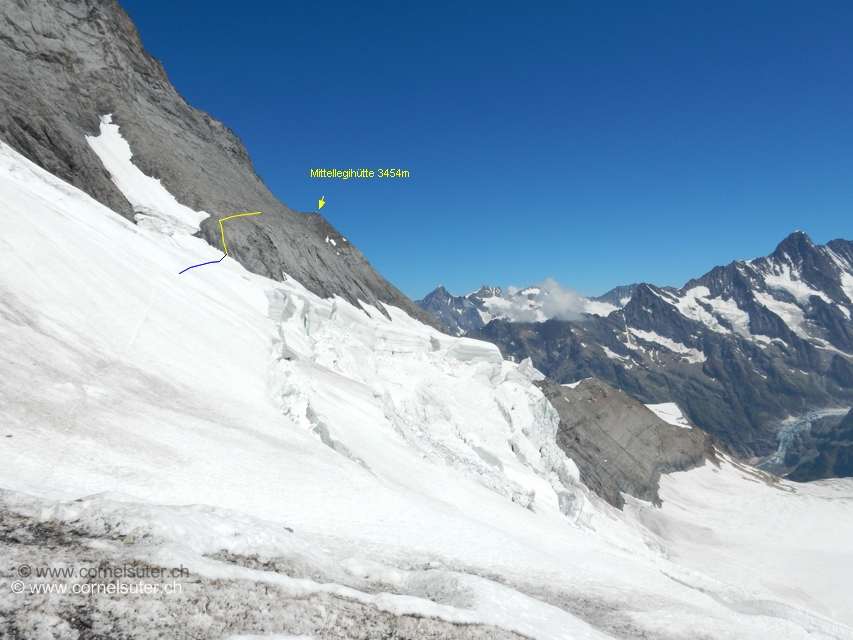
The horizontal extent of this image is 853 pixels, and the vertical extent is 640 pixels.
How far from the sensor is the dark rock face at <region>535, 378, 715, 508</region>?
276ft

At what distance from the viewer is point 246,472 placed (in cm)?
Answer: 949

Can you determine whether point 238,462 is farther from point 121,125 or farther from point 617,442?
point 617,442

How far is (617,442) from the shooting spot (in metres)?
93.4

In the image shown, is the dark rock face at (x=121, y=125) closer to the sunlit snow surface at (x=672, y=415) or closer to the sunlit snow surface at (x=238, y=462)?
the sunlit snow surface at (x=238, y=462)

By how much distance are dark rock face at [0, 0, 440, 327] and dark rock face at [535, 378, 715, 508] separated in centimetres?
4950

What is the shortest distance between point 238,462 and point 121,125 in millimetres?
58069

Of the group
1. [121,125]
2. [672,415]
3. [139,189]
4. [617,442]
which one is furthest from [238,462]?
[672,415]

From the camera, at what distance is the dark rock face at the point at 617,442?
84062mm

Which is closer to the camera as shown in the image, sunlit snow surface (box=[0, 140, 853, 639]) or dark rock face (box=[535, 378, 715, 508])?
sunlit snow surface (box=[0, 140, 853, 639])

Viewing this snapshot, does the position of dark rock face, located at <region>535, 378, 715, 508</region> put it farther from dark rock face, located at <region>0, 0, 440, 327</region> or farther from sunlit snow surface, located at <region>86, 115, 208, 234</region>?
sunlit snow surface, located at <region>86, 115, 208, 234</region>

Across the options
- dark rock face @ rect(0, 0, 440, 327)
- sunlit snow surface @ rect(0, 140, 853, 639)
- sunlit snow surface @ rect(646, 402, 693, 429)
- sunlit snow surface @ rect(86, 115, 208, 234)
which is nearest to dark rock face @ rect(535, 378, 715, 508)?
sunlit snow surface @ rect(646, 402, 693, 429)

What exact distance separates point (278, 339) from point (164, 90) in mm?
62365

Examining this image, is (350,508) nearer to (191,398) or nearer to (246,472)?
(246,472)

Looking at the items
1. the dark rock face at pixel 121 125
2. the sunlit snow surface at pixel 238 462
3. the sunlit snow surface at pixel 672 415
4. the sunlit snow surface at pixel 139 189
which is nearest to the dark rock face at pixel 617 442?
the sunlit snow surface at pixel 672 415
